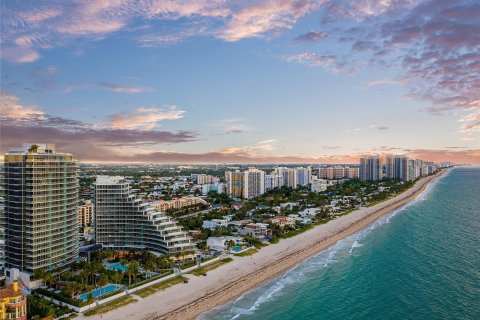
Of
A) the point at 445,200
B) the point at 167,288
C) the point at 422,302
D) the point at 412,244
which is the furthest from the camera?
the point at 445,200

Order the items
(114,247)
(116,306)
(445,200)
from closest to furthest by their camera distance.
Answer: (116,306)
(114,247)
(445,200)

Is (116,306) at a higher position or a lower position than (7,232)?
lower

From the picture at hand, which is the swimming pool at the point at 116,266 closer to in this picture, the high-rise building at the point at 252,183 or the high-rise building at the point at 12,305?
the high-rise building at the point at 12,305

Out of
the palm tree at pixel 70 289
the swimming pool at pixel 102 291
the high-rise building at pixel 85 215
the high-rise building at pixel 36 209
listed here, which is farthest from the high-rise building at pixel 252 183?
the palm tree at pixel 70 289

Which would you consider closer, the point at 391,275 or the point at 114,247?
the point at 391,275

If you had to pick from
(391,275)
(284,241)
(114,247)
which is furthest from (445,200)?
(114,247)

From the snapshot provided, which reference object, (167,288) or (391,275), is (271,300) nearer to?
(167,288)
